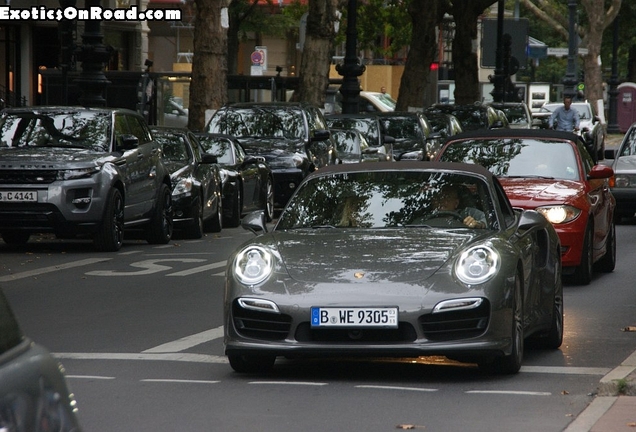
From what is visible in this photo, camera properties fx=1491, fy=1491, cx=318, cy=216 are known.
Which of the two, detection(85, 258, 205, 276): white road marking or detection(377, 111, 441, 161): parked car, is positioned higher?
detection(377, 111, 441, 161): parked car

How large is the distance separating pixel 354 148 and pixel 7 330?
83.8ft

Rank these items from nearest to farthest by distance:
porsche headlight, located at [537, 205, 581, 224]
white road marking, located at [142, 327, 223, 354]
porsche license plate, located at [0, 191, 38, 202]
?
1. white road marking, located at [142, 327, 223, 354]
2. porsche headlight, located at [537, 205, 581, 224]
3. porsche license plate, located at [0, 191, 38, 202]

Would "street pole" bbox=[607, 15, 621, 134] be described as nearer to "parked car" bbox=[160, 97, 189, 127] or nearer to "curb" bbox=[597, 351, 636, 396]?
"parked car" bbox=[160, 97, 189, 127]

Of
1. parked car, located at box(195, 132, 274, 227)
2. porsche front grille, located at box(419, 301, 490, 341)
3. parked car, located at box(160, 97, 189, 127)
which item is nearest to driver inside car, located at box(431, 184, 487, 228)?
porsche front grille, located at box(419, 301, 490, 341)

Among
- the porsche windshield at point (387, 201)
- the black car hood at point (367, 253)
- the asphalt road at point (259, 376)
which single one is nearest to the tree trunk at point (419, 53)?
the asphalt road at point (259, 376)

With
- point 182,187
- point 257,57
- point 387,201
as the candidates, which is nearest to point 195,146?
point 182,187

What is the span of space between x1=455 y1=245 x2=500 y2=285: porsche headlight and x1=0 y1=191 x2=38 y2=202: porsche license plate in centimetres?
976

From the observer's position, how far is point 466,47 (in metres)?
50.8

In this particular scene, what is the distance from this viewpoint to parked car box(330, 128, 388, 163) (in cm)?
2834

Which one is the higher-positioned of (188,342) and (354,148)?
(354,148)

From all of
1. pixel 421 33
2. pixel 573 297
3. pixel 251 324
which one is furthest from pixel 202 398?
pixel 421 33

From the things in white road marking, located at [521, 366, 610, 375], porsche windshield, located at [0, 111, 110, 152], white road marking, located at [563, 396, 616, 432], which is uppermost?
porsche windshield, located at [0, 111, 110, 152]

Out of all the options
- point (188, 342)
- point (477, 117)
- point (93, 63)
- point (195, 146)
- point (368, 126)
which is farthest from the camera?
point (477, 117)

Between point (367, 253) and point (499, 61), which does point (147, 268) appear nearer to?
point (367, 253)
